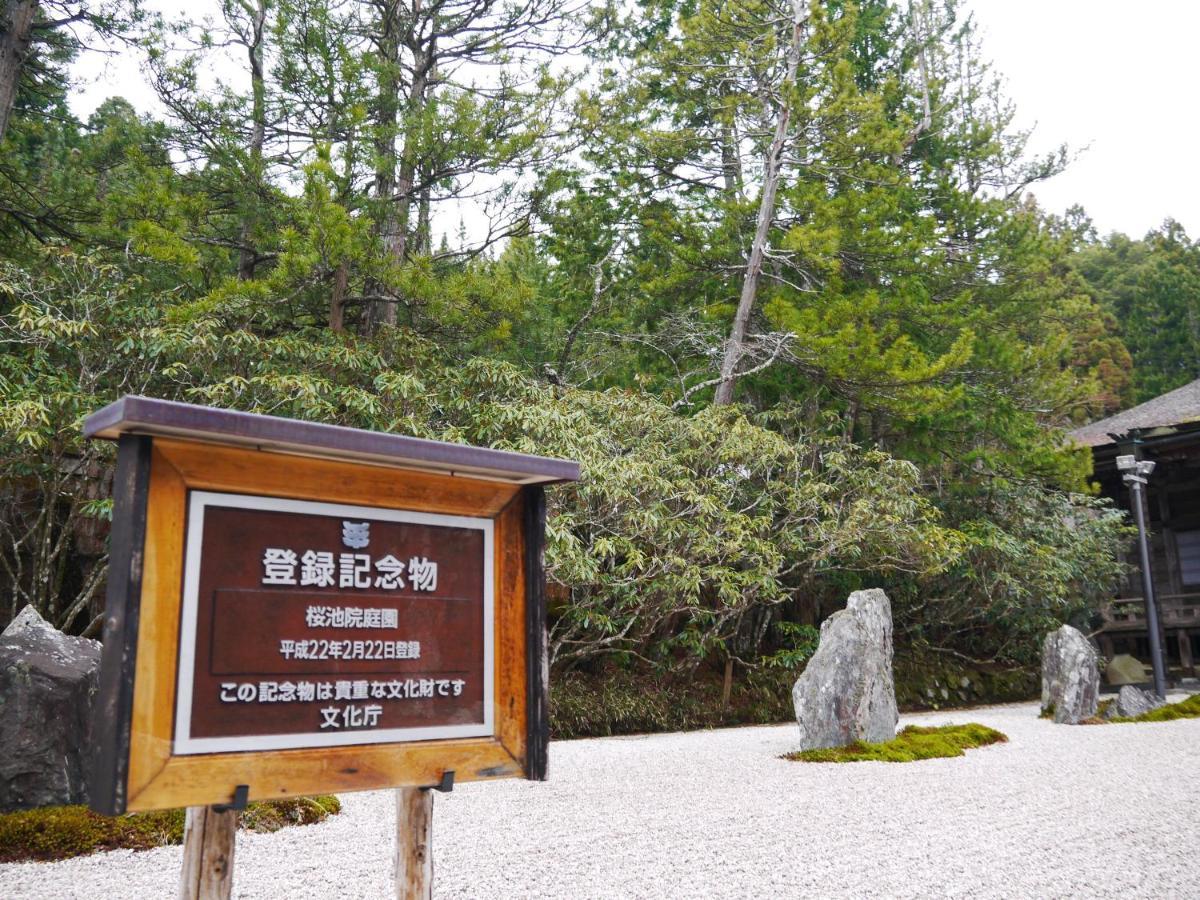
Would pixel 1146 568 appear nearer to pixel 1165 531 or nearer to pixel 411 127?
pixel 1165 531

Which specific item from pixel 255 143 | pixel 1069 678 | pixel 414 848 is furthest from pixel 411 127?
pixel 1069 678

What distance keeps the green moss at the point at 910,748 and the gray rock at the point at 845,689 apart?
13 centimetres

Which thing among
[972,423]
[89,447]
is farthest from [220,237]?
[972,423]

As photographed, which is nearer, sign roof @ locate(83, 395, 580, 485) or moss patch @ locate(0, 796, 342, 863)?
sign roof @ locate(83, 395, 580, 485)

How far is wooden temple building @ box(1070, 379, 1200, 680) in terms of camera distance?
49.4 feet

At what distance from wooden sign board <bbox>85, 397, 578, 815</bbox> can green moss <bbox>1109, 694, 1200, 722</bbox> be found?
976 cm

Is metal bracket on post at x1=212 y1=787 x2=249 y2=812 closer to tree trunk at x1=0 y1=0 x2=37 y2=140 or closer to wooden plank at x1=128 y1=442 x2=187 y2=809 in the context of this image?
wooden plank at x1=128 y1=442 x2=187 y2=809

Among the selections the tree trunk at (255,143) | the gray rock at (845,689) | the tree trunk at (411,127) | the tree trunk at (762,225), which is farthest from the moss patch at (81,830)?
the tree trunk at (762,225)

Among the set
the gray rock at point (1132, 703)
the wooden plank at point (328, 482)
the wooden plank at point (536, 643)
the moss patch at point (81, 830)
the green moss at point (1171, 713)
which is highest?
the wooden plank at point (328, 482)

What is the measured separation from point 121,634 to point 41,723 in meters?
3.04

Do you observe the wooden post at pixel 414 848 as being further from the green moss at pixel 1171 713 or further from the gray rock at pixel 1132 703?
the gray rock at pixel 1132 703

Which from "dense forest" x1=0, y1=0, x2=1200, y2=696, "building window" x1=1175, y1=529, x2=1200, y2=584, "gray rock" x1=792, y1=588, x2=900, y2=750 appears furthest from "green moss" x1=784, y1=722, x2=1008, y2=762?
"building window" x1=1175, y1=529, x2=1200, y2=584

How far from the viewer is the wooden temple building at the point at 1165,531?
15047 millimetres

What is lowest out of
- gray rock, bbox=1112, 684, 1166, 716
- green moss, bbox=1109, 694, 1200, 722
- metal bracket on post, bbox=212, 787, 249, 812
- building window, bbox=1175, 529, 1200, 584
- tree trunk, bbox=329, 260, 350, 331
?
green moss, bbox=1109, 694, 1200, 722
